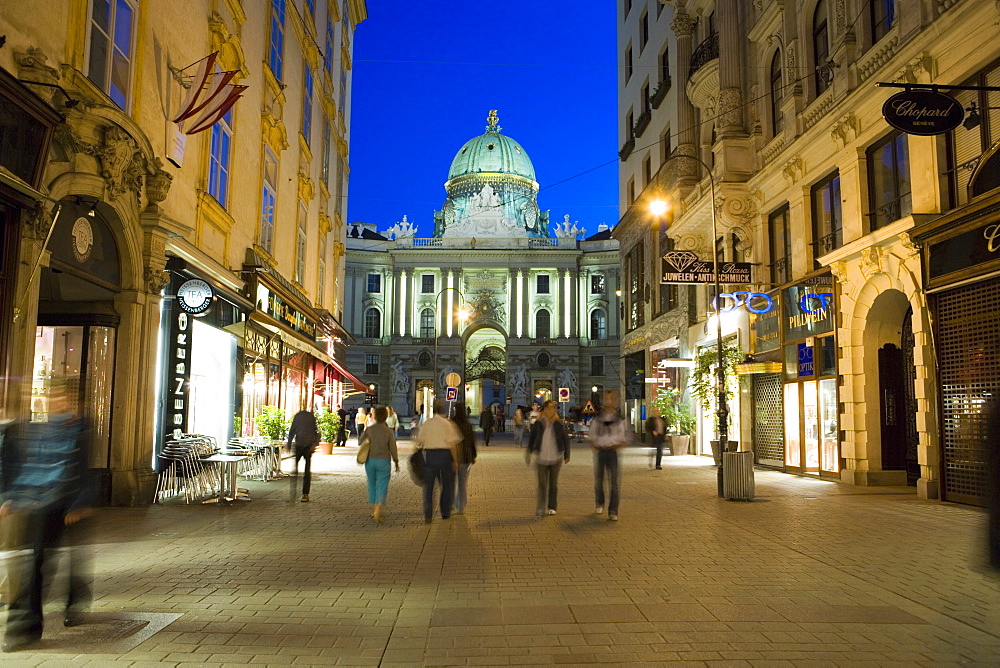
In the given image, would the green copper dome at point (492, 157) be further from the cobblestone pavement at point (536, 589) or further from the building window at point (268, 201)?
the cobblestone pavement at point (536, 589)

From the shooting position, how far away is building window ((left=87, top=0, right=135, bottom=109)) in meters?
11.1

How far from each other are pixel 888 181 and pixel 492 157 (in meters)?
71.9

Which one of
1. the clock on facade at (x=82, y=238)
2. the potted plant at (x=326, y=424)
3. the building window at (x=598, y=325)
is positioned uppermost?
the building window at (x=598, y=325)

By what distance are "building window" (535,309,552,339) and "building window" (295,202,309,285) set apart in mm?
50344

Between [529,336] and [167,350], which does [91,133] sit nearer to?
[167,350]

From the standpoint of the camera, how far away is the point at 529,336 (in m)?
76.2

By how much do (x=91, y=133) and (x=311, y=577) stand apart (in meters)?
6.82

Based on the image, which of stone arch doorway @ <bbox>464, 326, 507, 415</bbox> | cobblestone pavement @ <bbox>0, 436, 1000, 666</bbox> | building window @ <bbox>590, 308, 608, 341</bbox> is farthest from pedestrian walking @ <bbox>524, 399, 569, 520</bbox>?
building window @ <bbox>590, 308, 608, 341</bbox>

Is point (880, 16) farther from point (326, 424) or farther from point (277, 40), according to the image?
point (326, 424)

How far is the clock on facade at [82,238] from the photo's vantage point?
11.1 m

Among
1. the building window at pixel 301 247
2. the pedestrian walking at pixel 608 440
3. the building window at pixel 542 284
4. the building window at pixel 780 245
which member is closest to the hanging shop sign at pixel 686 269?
the building window at pixel 780 245

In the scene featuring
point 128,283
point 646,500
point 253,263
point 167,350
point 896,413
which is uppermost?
point 253,263

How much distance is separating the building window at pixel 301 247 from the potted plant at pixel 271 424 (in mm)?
6875

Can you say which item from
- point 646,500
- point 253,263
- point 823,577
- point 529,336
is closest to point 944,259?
point 646,500
